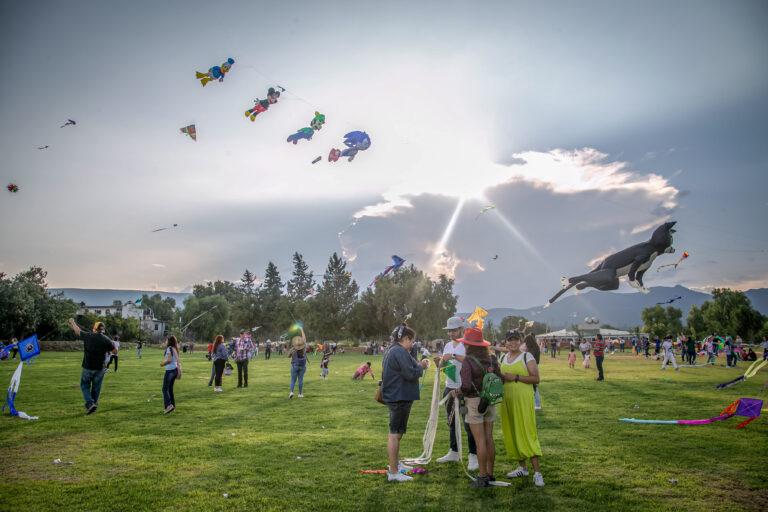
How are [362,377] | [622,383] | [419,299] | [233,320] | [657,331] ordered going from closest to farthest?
[622,383]
[362,377]
[419,299]
[657,331]
[233,320]

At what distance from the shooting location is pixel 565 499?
6.16 meters

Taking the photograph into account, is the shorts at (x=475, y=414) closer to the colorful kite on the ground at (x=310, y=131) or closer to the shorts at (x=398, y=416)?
the shorts at (x=398, y=416)

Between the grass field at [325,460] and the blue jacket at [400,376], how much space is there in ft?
4.01

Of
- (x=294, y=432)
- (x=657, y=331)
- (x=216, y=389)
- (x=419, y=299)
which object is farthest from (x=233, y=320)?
(x=294, y=432)

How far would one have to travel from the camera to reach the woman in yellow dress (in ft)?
22.4

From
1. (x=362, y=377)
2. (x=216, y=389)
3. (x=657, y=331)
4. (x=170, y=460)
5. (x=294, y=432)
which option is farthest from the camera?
(x=657, y=331)

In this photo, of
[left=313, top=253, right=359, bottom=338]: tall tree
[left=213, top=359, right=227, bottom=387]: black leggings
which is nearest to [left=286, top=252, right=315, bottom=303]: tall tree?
[left=313, top=253, right=359, bottom=338]: tall tree

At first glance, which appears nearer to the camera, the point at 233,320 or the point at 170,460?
the point at 170,460

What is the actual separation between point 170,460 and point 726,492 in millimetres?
8342

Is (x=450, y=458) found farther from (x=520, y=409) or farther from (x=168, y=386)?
(x=168, y=386)

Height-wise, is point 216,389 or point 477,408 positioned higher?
point 477,408

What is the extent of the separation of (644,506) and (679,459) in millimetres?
2755

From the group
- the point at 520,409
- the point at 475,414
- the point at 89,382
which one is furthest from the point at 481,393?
the point at 89,382

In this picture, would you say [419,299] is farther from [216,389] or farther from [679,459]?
[679,459]
